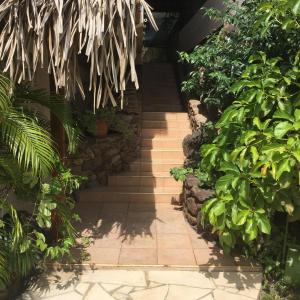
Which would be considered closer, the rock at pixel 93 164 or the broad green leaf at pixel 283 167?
the broad green leaf at pixel 283 167

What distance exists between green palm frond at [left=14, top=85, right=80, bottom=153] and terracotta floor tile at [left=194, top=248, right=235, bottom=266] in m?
1.88

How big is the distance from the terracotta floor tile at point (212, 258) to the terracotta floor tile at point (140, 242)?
557 mm

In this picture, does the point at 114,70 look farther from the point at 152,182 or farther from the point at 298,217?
the point at 152,182

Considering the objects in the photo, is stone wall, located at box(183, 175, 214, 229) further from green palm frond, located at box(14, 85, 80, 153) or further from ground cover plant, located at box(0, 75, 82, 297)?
green palm frond, located at box(14, 85, 80, 153)

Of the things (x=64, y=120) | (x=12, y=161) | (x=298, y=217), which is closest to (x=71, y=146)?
(x=64, y=120)

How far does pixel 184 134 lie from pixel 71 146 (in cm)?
403

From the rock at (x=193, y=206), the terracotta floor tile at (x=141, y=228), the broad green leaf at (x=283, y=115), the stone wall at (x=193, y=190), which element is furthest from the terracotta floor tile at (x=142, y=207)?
the broad green leaf at (x=283, y=115)

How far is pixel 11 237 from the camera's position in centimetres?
343

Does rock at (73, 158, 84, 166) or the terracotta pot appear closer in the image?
rock at (73, 158, 84, 166)

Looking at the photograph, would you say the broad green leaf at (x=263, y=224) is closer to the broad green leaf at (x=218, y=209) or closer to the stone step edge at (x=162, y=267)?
the broad green leaf at (x=218, y=209)

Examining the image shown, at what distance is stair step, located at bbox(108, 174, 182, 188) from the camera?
21.0 feet

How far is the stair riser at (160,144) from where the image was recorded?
23.7 feet

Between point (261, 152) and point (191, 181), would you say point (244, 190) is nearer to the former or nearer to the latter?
point (261, 152)

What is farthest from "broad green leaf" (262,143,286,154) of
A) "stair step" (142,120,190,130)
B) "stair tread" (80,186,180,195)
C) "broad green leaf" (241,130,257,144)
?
"stair step" (142,120,190,130)
